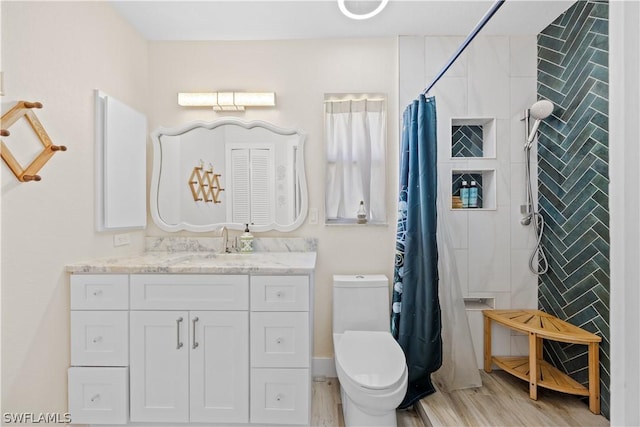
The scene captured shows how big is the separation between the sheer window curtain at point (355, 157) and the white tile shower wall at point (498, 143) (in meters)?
0.28

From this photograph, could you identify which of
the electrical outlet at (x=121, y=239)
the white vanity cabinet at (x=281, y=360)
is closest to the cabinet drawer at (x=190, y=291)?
the white vanity cabinet at (x=281, y=360)

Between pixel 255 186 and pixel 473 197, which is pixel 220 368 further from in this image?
pixel 473 197

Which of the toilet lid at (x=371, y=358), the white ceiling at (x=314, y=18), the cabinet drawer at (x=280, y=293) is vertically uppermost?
the white ceiling at (x=314, y=18)

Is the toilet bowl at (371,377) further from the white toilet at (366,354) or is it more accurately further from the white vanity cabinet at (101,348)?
the white vanity cabinet at (101,348)

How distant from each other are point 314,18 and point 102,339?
7.49 ft

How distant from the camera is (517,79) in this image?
92.7 inches

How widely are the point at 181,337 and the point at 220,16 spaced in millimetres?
1982

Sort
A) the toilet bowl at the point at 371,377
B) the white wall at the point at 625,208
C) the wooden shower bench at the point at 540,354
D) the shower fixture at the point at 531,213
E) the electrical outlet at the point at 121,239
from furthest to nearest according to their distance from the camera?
the shower fixture at the point at 531,213, the electrical outlet at the point at 121,239, the wooden shower bench at the point at 540,354, the toilet bowl at the point at 371,377, the white wall at the point at 625,208

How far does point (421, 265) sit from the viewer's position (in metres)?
1.96

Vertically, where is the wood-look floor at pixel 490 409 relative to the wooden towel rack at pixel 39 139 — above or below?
below

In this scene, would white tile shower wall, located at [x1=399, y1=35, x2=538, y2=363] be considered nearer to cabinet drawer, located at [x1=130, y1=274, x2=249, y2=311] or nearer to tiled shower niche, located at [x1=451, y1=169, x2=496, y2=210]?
tiled shower niche, located at [x1=451, y1=169, x2=496, y2=210]

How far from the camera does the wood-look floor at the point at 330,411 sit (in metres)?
1.89

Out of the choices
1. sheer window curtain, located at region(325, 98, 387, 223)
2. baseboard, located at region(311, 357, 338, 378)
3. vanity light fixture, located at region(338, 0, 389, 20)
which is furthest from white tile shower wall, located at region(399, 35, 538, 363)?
baseboard, located at region(311, 357, 338, 378)

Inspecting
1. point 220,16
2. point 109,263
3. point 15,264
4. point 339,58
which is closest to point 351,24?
point 339,58
